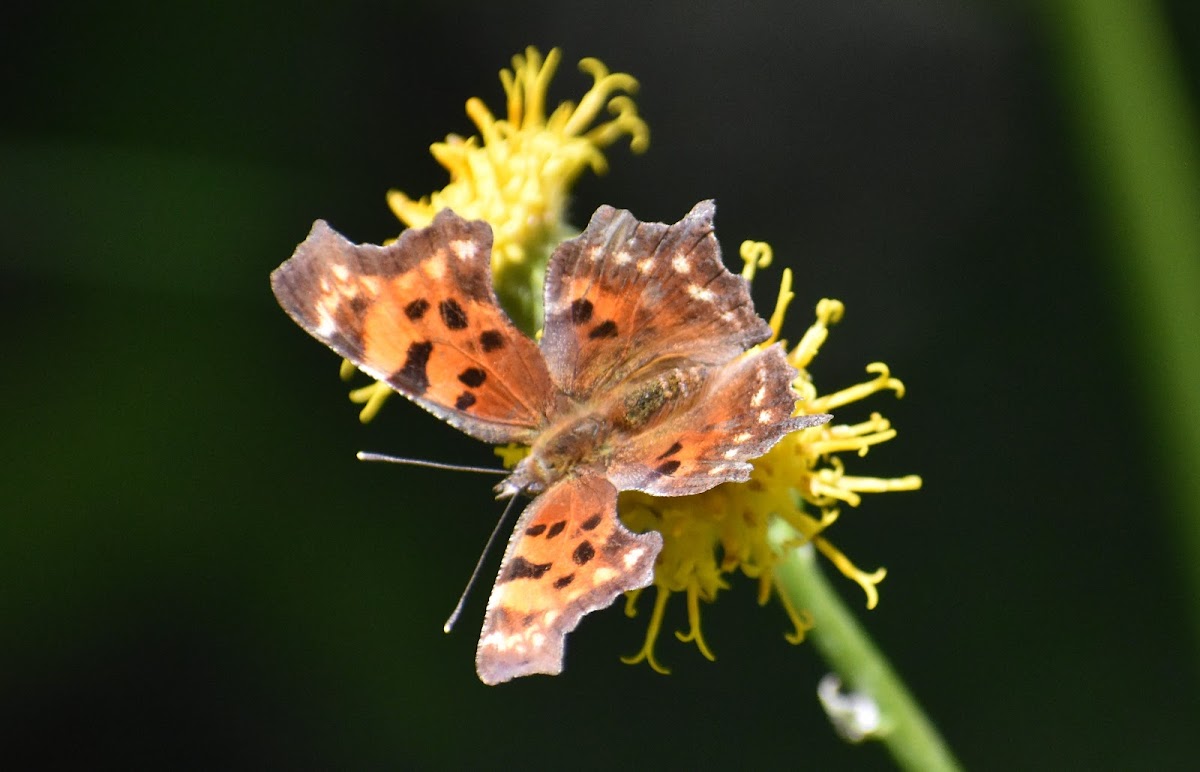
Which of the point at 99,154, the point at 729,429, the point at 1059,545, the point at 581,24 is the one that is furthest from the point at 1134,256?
the point at 99,154

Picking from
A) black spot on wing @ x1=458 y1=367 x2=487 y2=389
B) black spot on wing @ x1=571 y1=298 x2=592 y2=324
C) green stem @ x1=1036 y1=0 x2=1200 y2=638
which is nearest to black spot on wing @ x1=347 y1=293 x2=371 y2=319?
black spot on wing @ x1=458 y1=367 x2=487 y2=389

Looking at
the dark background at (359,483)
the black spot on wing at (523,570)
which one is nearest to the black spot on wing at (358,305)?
the black spot on wing at (523,570)

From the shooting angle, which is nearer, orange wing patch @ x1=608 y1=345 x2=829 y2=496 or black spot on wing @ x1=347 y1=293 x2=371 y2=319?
orange wing patch @ x1=608 y1=345 x2=829 y2=496

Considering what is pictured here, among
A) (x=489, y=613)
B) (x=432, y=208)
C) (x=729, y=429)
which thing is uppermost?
(x=432, y=208)

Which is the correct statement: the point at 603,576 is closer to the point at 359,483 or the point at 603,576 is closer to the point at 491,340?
the point at 491,340

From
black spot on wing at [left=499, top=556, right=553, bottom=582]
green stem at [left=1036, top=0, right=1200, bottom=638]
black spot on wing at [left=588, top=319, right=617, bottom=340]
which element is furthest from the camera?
green stem at [left=1036, top=0, right=1200, bottom=638]

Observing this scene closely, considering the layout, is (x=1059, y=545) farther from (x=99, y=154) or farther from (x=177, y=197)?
(x=99, y=154)

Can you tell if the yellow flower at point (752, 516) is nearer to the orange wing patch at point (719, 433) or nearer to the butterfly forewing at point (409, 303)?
the orange wing patch at point (719, 433)

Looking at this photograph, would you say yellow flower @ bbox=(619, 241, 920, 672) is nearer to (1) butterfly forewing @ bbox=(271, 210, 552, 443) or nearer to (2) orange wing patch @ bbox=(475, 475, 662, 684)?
(2) orange wing patch @ bbox=(475, 475, 662, 684)
